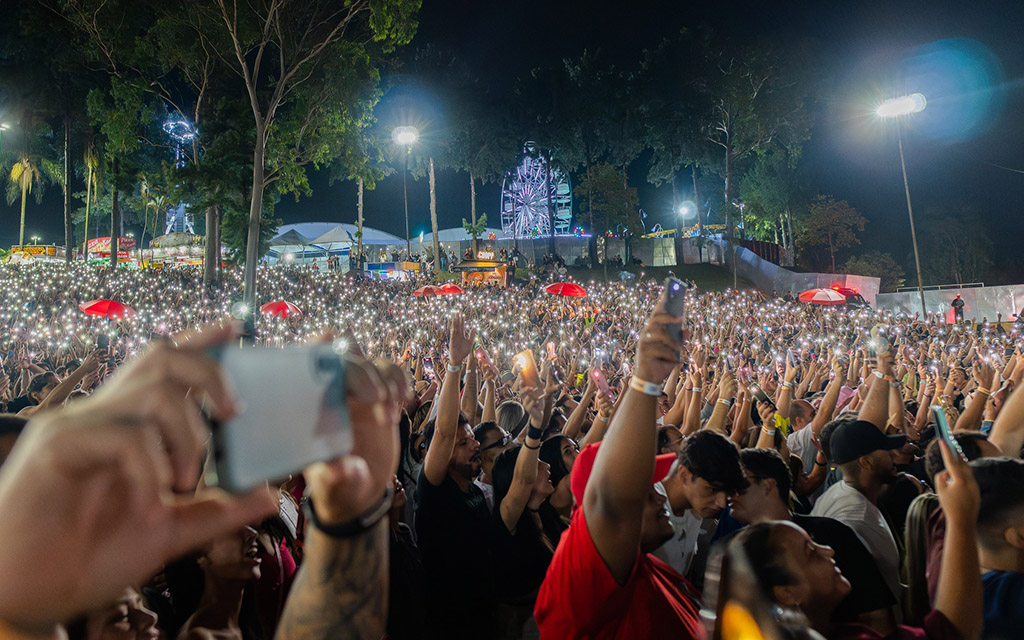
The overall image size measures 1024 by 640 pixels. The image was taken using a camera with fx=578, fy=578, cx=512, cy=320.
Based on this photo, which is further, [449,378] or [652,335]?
[449,378]

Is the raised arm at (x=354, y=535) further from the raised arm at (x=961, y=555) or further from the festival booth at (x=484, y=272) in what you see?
the festival booth at (x=484, y=272)

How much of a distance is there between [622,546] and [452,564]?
1607 millimetres

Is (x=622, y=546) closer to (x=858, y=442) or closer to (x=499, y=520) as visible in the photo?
(x=499, y=520)

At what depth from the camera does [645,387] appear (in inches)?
67.2

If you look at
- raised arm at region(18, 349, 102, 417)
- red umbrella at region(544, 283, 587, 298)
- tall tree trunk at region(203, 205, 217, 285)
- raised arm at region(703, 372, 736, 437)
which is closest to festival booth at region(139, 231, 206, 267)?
tall tree trunk at region(203, 205, 217, 285)

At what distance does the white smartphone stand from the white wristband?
1049 millimetres

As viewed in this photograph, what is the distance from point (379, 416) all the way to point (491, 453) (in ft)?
10.6

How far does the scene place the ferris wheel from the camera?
5147 centimetres

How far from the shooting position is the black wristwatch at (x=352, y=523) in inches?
44.3

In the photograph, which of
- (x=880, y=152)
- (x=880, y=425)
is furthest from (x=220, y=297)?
(x=880, y=152)

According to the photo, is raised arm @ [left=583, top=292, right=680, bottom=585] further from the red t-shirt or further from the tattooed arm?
the tattooed arm

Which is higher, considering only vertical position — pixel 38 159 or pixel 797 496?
pixel 38 159

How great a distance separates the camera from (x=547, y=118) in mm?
44031

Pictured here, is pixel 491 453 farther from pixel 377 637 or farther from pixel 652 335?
pixel 377 637
